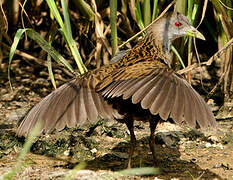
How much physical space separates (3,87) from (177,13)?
2605 mm

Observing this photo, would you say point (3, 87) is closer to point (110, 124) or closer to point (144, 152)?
point (110, 124)

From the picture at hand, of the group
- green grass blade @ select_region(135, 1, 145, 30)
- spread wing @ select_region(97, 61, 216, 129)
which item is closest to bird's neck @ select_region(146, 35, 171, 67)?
green grass blade @ select_region(135, 1, 145, 30)

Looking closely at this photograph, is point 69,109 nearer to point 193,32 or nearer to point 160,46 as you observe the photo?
point 160,46

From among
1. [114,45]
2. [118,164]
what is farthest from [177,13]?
[118,164]

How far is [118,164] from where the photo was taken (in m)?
4.44

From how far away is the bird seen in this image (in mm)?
3352

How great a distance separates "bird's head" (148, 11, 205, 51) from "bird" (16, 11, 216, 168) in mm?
549

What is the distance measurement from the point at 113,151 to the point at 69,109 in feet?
4.06

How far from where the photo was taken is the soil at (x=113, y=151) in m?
4.12

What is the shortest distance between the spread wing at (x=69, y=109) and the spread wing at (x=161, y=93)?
0.37ft

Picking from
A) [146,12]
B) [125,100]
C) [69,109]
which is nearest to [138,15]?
[146,12]

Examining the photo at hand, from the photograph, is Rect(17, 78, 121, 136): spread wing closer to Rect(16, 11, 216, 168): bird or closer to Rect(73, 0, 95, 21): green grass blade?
Rect(16, 11, 216, 168): bird

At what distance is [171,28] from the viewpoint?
496cm

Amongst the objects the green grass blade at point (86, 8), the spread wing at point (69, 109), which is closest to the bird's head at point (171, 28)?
the green grass blade at point (86, 8)
